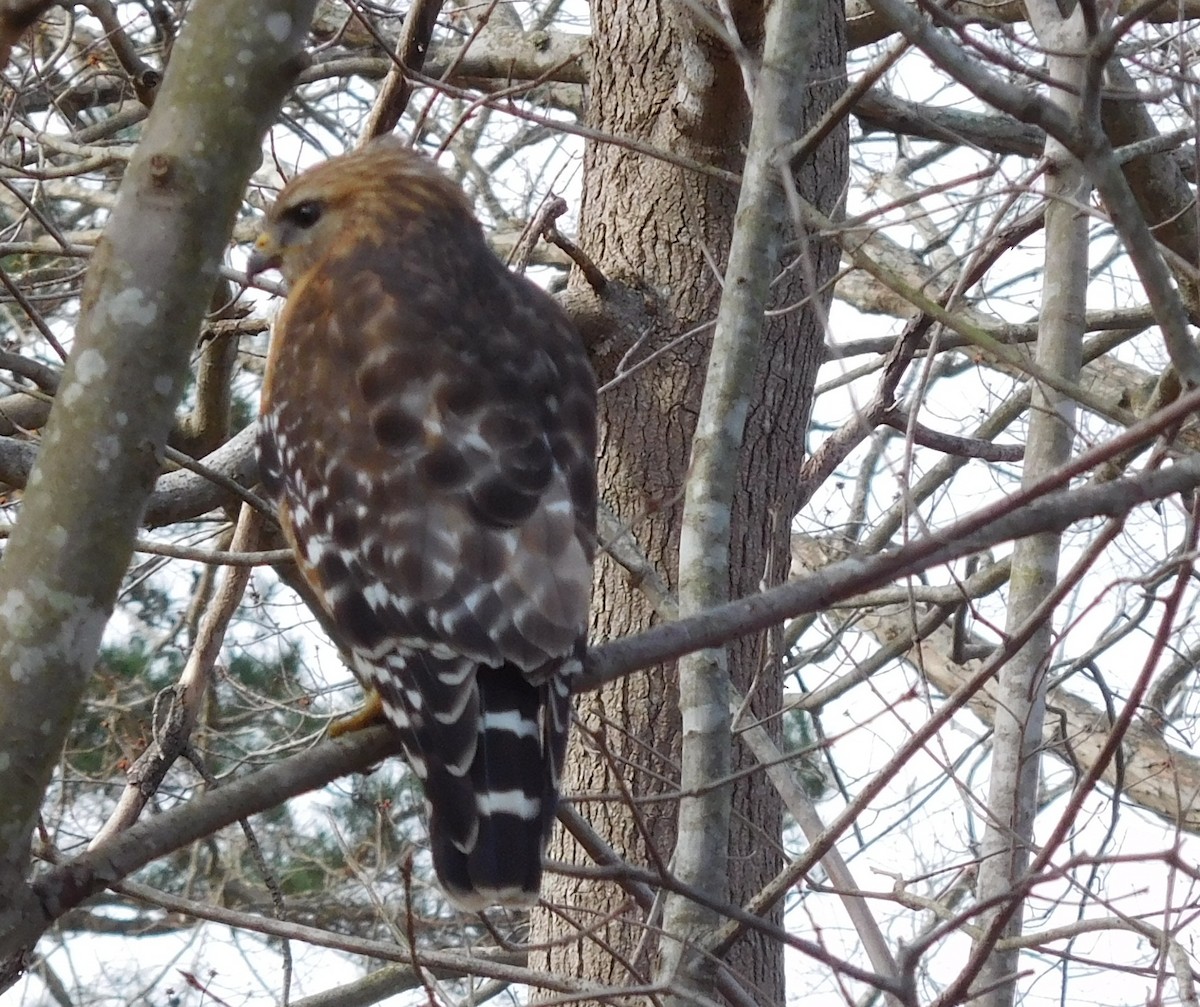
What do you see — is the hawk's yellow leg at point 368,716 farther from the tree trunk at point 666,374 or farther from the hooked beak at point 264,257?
the tree trunk at point 666,374

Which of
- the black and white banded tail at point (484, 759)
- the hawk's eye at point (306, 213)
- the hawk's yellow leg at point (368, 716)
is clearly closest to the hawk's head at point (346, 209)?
the hawk's eye at point (306, 213)

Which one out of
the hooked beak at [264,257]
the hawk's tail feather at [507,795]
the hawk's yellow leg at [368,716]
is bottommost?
the hawk's tail feather at [507,795]

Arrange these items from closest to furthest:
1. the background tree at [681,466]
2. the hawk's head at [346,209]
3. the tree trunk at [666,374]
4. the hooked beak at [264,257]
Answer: the background tree at [681,466], the hawk's head at [346,209], the hooked beak at [264,257], the tree trunk at [666,374]

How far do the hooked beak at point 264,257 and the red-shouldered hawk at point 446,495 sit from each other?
5 centimetres

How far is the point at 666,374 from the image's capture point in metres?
5.05

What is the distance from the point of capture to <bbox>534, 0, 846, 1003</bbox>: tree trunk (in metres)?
4.74

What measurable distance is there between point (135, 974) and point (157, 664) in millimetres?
1821

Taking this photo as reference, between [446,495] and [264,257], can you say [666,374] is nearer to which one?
[264,257]

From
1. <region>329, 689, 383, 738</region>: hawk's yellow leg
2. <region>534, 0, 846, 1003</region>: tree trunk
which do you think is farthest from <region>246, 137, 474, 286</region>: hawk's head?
<region>329, 689, 383, 738</region>: hawk's yellow leg

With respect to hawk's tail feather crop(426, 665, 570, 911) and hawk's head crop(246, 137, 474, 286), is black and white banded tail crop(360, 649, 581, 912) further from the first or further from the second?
hawk's head crop(246, 137, 474, 286)

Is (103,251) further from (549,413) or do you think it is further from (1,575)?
(549,413)

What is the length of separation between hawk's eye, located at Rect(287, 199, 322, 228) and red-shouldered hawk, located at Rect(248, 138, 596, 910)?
24 millimetres

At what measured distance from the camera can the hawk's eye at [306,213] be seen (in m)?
3.99

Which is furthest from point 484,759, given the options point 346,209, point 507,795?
point 346,209
